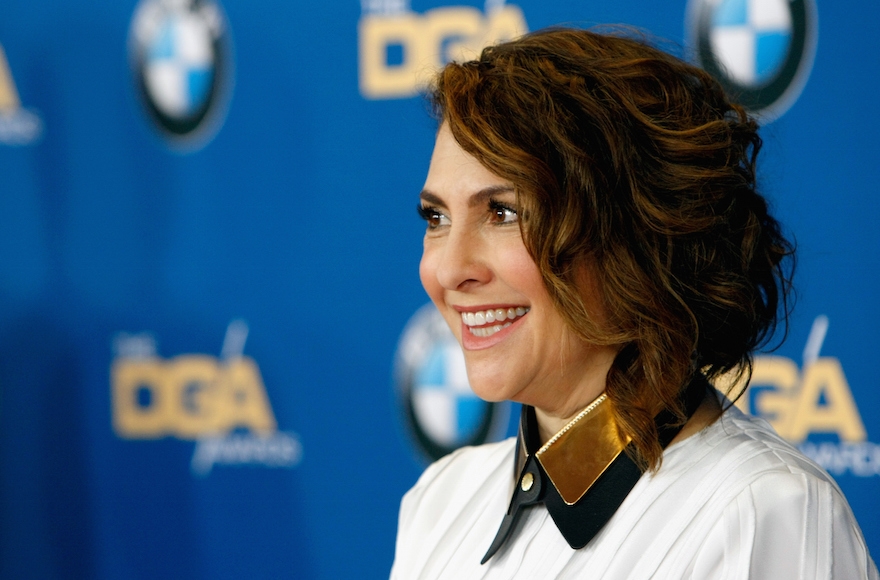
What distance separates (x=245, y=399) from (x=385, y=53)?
0.88 metres

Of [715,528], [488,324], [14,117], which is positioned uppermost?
[14,117]

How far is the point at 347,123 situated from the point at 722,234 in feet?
4.12

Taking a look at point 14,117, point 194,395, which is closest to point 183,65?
point 14,117

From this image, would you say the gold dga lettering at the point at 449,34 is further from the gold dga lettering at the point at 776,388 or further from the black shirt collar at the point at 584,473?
the black shirt collar at the point at 584,473

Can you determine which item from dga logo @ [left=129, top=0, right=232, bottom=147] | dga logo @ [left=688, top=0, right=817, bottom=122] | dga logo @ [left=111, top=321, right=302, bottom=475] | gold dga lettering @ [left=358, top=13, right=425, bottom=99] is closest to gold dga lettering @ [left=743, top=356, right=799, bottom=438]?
dga logo @ [left=688, top=0, right=817, bottom=122]

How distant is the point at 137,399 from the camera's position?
249 cm

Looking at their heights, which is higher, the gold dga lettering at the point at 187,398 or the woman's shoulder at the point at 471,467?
the woman's shoulder at the point at 471,467

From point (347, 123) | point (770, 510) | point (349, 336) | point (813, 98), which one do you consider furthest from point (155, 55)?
point (770, 510)

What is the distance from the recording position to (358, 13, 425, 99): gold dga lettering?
212cm

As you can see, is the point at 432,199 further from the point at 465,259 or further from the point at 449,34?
the point at 449,34

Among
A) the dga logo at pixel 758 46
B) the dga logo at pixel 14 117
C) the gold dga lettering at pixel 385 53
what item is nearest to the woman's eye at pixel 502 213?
the dga logo at pixel 758 46

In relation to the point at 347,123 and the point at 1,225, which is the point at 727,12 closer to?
the point at 347,123

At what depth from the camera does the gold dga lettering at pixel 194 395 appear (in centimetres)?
238

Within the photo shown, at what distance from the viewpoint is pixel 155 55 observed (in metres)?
2.44
